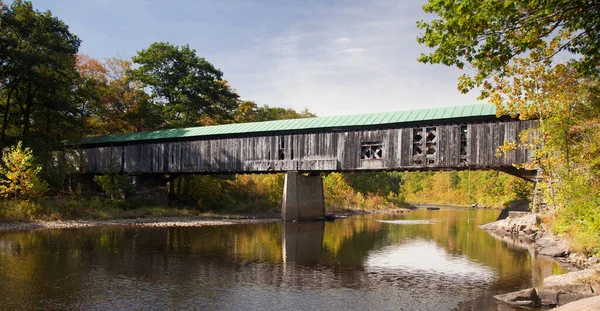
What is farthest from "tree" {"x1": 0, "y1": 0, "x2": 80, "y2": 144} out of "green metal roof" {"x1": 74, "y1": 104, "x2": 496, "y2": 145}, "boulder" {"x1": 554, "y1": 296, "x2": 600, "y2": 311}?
"boulder" {"x1": 554, "y1": 296, "x2": 600, "y2": 311}

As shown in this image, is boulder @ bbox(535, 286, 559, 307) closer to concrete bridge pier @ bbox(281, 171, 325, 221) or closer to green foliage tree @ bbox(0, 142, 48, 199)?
concrete bridge pier @ bbox(281, 171, 325, 221)

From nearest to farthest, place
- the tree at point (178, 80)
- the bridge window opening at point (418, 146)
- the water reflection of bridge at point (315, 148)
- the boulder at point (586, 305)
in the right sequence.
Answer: the boulder at point (586, 305) < the water reflection of bridge at point (315, 148) < the bridge window opening at point (418, 146) < the tree at point (178, 80)

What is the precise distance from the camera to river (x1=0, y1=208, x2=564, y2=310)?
10250mm

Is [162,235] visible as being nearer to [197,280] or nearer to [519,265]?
[197,280]

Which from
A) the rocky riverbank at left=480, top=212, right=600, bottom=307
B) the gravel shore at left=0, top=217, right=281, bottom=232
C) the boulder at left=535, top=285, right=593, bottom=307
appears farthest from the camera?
the gravel shore at left=0, top=217, right=281, bottom=232

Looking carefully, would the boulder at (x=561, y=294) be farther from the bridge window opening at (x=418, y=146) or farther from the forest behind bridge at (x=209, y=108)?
the bridge window opening at (x=418, y=146)

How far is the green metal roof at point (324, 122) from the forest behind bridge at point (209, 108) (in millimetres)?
3071

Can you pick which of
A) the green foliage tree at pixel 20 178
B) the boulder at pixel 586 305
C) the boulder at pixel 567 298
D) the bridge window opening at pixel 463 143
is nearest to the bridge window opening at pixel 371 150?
the bridge window opening at pixel 463 143

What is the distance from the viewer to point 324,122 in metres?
27.9

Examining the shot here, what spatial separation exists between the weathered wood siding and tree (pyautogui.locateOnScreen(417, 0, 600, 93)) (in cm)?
1322

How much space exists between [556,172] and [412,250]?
610cm

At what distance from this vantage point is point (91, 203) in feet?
91.9

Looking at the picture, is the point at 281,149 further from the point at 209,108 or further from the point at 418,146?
the point at 209,108

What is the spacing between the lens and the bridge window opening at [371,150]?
26125mm
